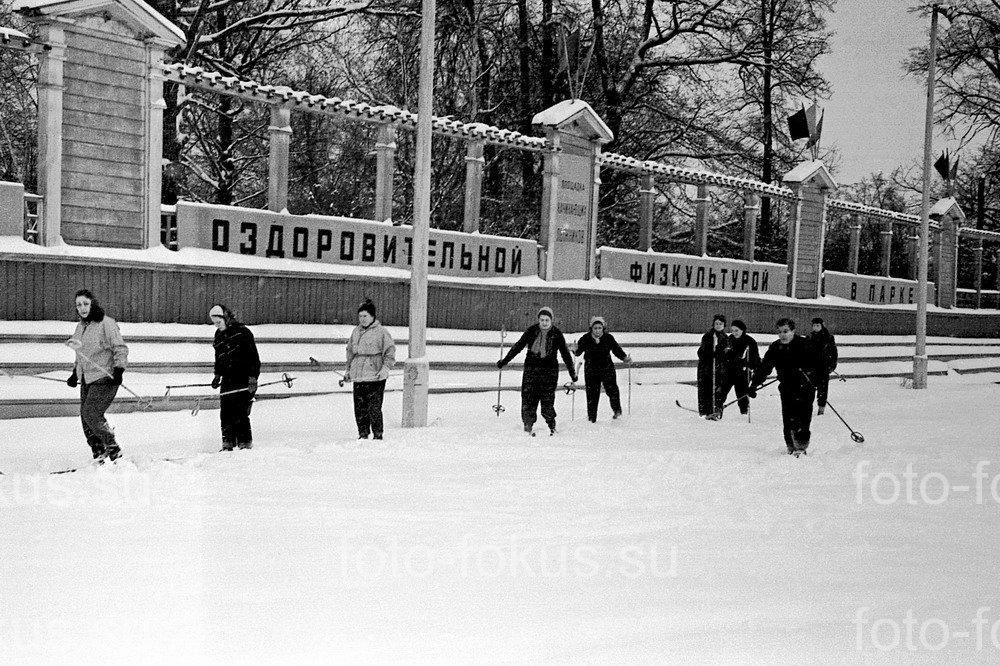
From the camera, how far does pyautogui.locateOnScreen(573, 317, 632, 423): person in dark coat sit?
1358 centimetres

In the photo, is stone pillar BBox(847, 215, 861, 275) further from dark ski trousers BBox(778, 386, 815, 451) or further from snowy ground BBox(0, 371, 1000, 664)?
dark ski trousers BBox(778, 386, 815, 451)

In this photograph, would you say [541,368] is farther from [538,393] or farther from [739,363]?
[739,363]

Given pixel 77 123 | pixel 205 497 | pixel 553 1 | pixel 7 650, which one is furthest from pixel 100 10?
pixel 553 1

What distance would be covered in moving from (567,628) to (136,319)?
10758 mm

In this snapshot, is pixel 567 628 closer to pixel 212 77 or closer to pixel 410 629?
pixel 410 629

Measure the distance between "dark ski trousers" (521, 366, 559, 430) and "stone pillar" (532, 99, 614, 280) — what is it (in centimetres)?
808

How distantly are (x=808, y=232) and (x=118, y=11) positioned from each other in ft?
60.0

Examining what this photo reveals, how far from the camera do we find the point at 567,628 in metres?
4.90

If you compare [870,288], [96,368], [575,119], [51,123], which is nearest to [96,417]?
[96,368]

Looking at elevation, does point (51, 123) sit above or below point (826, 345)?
above

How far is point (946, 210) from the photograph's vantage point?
3212 cm

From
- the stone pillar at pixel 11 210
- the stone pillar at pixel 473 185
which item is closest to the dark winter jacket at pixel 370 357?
the stone pillar at pixel 11 210

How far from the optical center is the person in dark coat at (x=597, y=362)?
1358 cm

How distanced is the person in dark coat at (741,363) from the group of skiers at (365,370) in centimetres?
108
